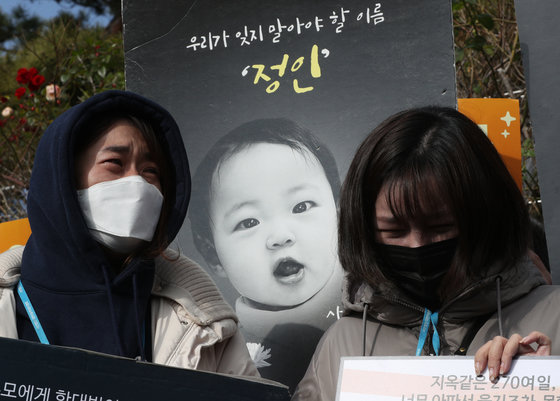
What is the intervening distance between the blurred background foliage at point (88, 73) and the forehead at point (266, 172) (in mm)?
1417

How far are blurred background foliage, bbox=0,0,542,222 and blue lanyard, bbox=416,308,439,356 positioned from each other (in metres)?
2.09

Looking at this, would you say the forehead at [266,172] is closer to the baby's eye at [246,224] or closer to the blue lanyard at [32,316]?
the baby's eye at [246,224]

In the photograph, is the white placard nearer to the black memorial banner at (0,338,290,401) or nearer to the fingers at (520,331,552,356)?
the fingers at (520,331,552,356)

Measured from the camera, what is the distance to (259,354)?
9.03ft

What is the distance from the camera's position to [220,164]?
2.97m

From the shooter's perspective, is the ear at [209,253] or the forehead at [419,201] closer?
the forehead at [419,201]

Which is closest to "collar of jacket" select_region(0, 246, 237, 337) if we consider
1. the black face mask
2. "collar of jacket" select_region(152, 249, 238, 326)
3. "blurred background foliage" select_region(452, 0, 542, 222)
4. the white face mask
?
"collar of jacket" select_region(152, 249, 238, 326)

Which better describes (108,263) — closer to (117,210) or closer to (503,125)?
(117,210)

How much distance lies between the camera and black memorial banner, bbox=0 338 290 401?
1.41m

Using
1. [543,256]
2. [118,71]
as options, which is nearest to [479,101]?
[543,256]

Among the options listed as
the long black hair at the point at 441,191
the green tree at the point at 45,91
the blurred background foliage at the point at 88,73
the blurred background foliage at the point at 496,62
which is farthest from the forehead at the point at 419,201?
the green tree at the point at 45,91

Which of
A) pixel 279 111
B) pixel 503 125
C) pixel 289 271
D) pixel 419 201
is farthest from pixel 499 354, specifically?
pixel 279 111

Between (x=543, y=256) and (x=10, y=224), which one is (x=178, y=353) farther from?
(x=543, y=256)

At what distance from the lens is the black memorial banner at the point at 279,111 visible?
2.74 metres
